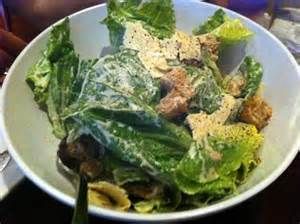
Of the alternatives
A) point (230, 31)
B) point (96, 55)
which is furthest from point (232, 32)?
point (96, 55)

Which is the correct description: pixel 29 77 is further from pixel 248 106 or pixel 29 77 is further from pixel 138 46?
pixel 248 106

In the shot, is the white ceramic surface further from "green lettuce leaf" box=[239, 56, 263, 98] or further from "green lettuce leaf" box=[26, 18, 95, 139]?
"green lettuce leaf" box=[239, 56, 263, 98]

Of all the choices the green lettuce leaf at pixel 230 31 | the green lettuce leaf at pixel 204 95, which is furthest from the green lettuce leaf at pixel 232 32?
the green lettuce leaf at pixel 204 95

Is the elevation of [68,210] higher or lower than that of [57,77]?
lower

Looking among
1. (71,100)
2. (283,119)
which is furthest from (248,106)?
(71,100)

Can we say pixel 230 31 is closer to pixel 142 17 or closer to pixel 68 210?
pixel 142 17

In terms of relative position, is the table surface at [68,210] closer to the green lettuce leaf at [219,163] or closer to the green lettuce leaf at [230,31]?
the green lettuce leaf at [219,163]

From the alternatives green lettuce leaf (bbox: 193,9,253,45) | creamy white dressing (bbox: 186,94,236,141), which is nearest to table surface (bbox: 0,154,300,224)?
creamy white dressing (bbox: 186,94,236,141)
